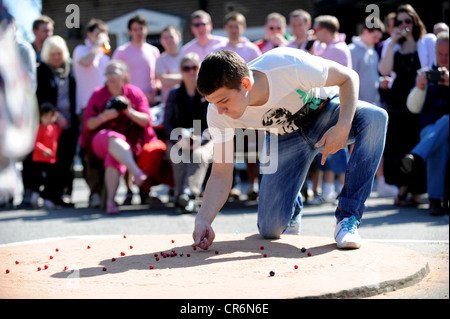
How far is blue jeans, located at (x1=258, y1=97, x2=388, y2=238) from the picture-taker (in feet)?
15.9

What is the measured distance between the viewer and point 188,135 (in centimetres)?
839

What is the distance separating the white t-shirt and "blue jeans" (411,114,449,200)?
318 centimetres

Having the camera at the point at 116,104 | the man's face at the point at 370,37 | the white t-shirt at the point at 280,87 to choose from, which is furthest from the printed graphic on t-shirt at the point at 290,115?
the man's face at the point at 370,37

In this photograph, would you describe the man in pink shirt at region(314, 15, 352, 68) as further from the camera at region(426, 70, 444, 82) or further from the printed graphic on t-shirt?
the printed graphic on t-shirt

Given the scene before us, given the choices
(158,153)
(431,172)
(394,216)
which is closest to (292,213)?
(394,216)

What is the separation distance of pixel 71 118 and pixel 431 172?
16.0 feet

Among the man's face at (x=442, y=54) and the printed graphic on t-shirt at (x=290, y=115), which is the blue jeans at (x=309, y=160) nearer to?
the printed graphic on t-shirt at (x=290, y=115)

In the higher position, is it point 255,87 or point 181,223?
point 255,87

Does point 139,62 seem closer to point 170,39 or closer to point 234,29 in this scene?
point 170,39

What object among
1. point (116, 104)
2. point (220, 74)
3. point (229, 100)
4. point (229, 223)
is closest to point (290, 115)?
point (229, 100)

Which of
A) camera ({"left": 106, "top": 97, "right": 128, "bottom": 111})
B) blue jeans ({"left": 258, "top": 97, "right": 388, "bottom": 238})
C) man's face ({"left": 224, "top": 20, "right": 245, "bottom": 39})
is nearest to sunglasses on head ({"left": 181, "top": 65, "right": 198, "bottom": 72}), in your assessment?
camera ({"left": 106, "top": 97, "right": 128, "bottom": 111})

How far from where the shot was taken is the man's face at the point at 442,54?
7.66 metres
